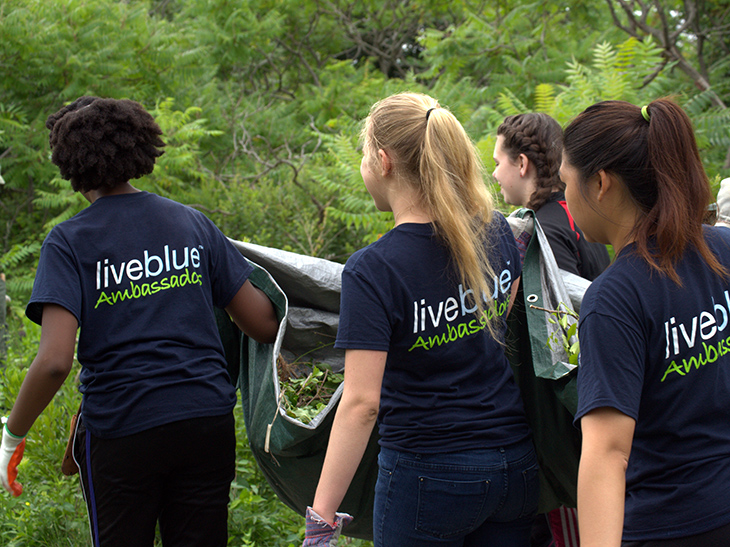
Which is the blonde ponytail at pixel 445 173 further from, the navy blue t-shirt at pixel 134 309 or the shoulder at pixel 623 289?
the navy blue t-shirt at pixel 134 309

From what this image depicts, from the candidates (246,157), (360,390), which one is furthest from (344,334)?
(246,157)

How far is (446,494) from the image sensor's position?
186 cm

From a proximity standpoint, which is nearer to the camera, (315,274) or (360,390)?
(360,390)

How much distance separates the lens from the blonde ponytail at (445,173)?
1913mm

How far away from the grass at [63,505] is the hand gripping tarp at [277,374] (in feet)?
3.62

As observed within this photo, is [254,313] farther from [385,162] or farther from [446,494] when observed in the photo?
[446,494]

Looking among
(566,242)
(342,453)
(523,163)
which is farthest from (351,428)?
(523,163)

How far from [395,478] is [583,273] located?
149 centimetres

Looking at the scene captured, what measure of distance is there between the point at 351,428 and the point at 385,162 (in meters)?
0.77

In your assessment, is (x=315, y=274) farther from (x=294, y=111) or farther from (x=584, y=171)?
(x=294, y=111)

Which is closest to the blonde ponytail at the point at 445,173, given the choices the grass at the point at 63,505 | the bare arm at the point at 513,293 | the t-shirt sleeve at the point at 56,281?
the bare arm at the point at 513,293

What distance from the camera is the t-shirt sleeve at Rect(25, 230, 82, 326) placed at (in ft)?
6.74

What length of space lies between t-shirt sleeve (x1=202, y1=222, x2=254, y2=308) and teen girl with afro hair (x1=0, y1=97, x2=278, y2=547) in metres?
0.05

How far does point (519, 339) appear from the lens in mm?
2291
